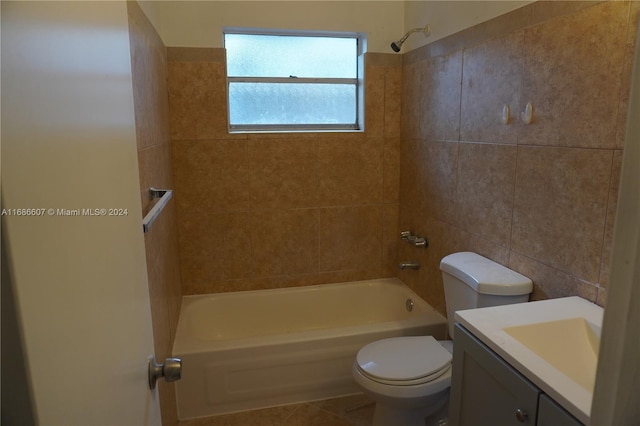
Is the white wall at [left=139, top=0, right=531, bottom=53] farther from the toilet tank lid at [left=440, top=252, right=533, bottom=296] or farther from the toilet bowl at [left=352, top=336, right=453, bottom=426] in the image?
the toilet bowl at [left=352, top=336, right=453, bottom=426]

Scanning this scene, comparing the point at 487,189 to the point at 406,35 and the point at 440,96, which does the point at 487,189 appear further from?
the point at 406,35

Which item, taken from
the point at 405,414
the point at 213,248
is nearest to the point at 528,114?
the point at 405,414

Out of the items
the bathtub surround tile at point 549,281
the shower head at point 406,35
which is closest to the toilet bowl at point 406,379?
the bathtub surround tile at point 549,281

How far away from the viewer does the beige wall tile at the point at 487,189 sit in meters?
1.79

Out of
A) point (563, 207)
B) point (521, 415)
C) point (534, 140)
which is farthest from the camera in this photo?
point (534, 140)

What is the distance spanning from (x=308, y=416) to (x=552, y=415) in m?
1.48

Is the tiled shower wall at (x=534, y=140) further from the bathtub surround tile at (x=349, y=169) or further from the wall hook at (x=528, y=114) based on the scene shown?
the bathtub surround tile at (x=349, y=169)

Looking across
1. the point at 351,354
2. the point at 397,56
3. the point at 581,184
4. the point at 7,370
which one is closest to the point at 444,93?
the point at 397,56

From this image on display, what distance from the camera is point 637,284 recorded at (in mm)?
365

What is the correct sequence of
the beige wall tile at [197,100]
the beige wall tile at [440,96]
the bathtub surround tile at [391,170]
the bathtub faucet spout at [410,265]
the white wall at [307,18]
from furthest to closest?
the bathtub surround tile at [391,170] < the bathtub faucet spout at [410,265] < the beige wall tile at [197,100] < the white wall at [307,18] < the beige wall tile at [440,96]

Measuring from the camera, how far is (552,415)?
0.98 meters

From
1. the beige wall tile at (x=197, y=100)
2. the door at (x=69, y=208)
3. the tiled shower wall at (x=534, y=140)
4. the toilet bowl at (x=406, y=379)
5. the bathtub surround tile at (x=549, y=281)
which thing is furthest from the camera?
the beige wall tile at (x=197, y=100)

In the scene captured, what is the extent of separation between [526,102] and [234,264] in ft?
6.30

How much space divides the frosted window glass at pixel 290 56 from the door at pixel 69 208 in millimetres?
1998
